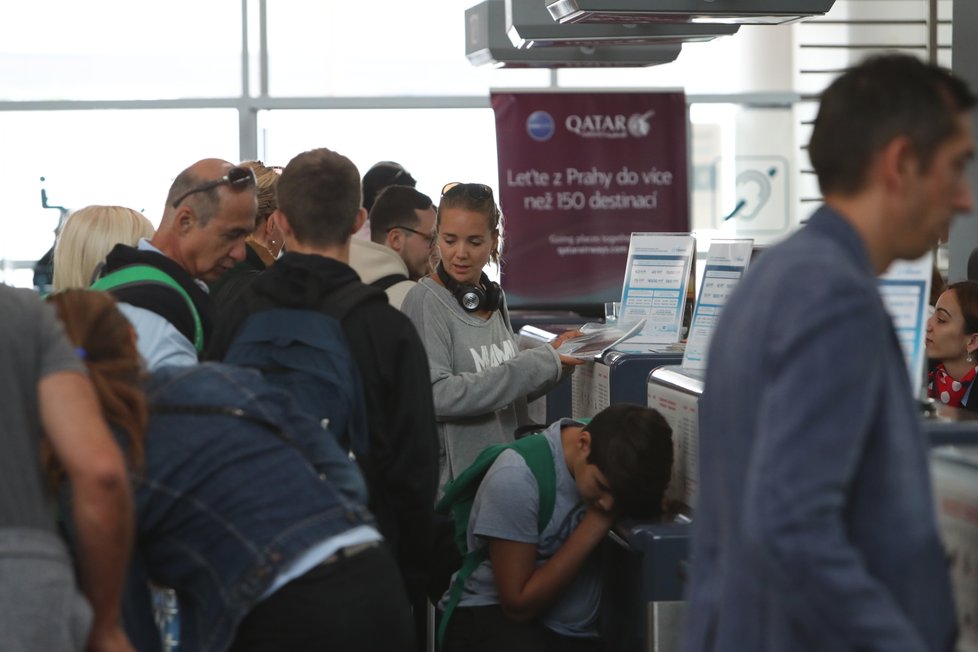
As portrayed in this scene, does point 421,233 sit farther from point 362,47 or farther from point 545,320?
point 362,47

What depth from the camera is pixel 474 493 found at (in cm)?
310

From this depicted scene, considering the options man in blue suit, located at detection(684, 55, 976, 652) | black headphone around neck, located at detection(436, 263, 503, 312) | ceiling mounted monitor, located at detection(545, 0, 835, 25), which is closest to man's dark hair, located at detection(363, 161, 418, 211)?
ceiling mounted monitor, located at detection(545, 0, 835, 25)

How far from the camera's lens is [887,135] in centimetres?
137

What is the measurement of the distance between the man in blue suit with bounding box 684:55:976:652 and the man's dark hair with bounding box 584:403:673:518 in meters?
1.23

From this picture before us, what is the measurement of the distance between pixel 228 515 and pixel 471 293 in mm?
1647

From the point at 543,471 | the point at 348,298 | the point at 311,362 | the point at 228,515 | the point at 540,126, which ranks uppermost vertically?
the point at 540,126

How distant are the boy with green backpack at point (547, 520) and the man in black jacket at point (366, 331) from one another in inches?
12.5

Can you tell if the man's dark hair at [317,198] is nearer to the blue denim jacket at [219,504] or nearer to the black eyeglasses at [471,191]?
the blue denim jacket at [219,504]

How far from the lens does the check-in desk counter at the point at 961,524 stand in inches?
67.2

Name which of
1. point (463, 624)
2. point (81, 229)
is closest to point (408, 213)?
point (81, 229)

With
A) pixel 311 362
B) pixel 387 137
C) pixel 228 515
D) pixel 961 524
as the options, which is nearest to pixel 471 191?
pixel 311 362

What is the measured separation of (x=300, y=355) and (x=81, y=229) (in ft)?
3.52

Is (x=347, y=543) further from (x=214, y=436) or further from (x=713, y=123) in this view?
(x=713, y=123)

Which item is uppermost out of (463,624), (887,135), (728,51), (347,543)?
(728,51)
